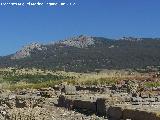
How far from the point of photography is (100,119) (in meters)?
25.7

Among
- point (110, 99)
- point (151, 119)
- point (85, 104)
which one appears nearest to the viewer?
point (151, 119)

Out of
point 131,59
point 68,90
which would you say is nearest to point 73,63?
point 131,59

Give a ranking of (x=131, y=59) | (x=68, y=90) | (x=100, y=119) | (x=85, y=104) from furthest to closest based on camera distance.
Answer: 1. (x=131, y=59)
2. (x=68, y=90)
3. (x=85, y=104)
4. (x=100, y=119)

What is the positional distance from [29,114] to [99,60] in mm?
163685

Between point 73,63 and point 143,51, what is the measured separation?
88.3ft

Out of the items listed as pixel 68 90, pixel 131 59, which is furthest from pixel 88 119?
pixel 131 59

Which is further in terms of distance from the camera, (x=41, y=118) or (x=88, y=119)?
(x=88, y=119)

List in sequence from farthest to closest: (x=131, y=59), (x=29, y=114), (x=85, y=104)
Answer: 1. (x=131, y=59)
2. (x=85, y=104)
3. (x=29, y=114)

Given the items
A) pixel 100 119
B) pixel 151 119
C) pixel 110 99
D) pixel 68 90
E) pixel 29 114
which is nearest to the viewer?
pixel 151 119

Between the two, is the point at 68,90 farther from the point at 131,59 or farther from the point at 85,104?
the point at 131,59

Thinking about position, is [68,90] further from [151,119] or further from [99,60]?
[99,60]

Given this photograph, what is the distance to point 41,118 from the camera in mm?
23969

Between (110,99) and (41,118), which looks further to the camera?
(110,99)

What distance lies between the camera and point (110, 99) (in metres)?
29.1
